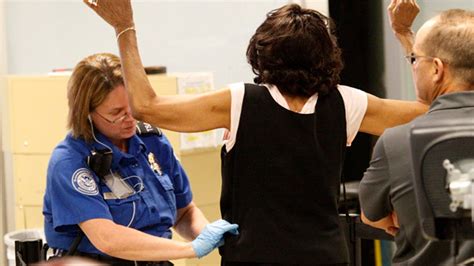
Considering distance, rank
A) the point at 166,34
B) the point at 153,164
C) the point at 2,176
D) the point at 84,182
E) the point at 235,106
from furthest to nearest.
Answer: the point at 166,34, the point at 2,176, the point at 153,164, the point at 84,182, the point at 235,106

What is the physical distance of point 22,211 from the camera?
398 cm

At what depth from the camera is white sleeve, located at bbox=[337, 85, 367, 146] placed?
2.37m

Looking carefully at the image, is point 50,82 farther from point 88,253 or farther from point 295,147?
point 295,147

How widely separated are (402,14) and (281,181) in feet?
2.22

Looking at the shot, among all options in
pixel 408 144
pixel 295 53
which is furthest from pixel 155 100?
pixel 408 144

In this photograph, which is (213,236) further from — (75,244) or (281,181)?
(75,244)

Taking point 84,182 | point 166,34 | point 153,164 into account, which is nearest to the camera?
point 84,182

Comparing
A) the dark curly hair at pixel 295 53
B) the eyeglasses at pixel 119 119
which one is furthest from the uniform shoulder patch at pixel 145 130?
the dark curly hair at pixel 295 53

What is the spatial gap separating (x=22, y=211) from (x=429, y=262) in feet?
7.87

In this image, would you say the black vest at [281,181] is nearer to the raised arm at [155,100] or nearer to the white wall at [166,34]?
the raised arm at [155,100]

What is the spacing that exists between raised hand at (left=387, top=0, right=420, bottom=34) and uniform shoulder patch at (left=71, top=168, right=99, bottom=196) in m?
0.96

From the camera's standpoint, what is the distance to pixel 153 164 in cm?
281

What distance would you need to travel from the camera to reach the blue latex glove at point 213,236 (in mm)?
2340

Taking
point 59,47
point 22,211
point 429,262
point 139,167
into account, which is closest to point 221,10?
point 59,47
